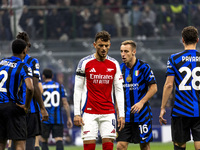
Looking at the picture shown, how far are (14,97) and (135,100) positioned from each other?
229 cm

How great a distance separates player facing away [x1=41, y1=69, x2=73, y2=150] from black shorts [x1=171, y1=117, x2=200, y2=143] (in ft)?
16.3

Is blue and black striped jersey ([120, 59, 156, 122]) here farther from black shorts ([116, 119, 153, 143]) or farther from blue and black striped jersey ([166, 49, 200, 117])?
blue and black striped jersey ([166, 49, 200, 117])

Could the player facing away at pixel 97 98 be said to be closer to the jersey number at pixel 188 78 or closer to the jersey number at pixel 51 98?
the jersey number at pixel 188 78

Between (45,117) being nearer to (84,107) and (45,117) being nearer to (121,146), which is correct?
(84,107)

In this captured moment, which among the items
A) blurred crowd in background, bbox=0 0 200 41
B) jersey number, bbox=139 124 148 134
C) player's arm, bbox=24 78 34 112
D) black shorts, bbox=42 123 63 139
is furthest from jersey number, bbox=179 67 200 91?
blurred crowd in background, bbox=0 0 200 41

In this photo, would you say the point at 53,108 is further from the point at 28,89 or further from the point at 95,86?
the point at 28,89

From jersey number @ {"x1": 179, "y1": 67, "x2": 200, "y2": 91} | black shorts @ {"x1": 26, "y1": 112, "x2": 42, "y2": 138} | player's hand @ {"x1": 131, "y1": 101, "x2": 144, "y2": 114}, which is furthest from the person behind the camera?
player's hand @ {"x1": 131, "y1": 101, "x2": 144, "y2": 114}

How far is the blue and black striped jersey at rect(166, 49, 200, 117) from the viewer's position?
23.3ft

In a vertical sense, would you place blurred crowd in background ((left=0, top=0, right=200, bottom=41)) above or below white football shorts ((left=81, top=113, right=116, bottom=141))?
above

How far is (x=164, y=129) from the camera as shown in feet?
58.2

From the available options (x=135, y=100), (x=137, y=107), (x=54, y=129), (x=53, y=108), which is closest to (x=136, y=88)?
(x=135, y=100)

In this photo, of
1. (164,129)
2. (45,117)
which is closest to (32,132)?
(45,117)

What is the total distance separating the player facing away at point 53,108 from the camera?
1169cm

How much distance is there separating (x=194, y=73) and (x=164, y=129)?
35.5ft
